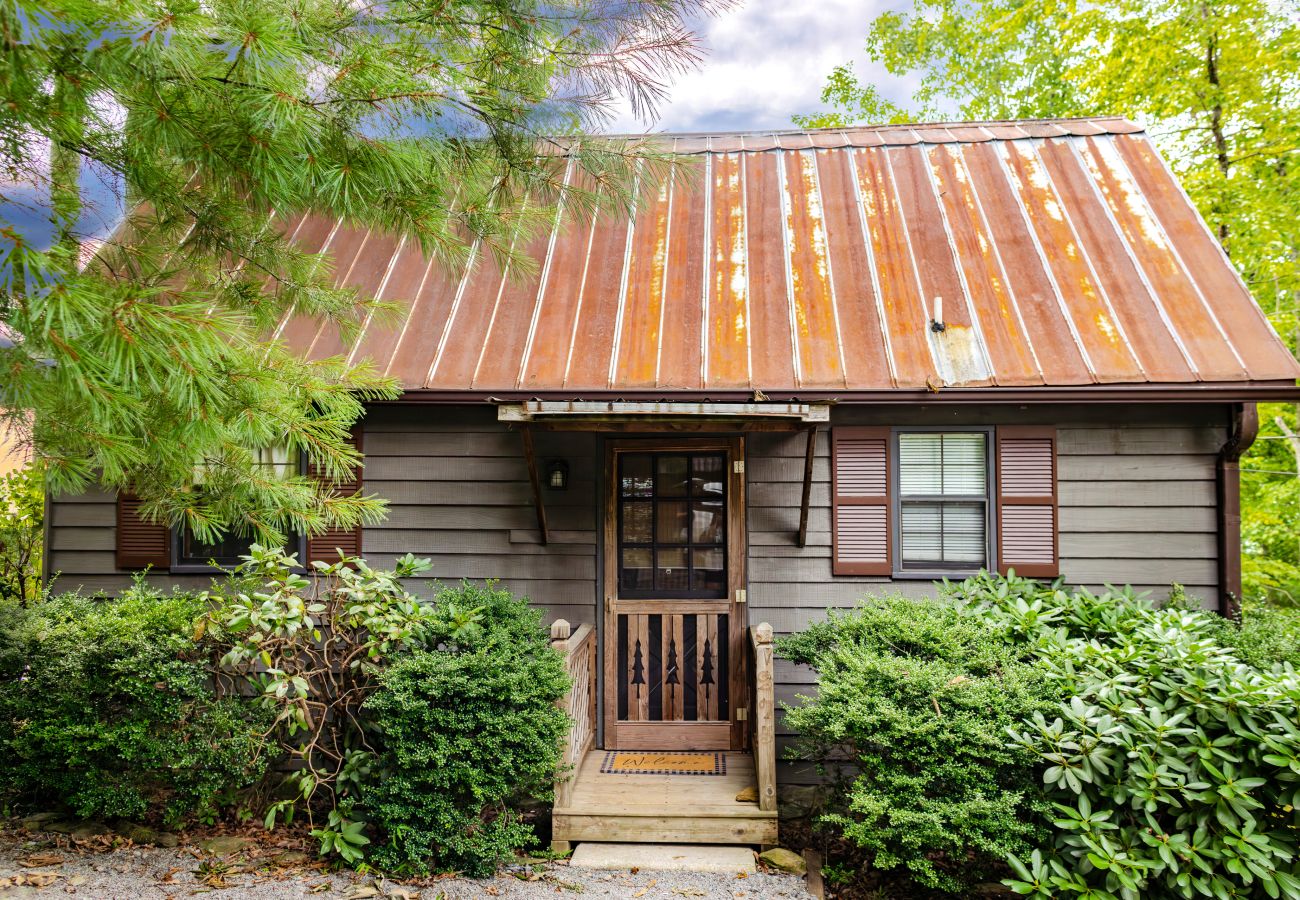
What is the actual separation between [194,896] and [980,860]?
3.79 m

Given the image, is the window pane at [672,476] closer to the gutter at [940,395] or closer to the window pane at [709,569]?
the window pane at [709,569]

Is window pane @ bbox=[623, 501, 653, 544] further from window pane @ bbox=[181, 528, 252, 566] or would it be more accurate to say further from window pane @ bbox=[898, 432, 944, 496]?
window pane @ bbox=[181, 528, 252, 566]

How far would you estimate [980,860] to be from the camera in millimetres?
3760

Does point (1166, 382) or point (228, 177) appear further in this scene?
point (1166, 382)

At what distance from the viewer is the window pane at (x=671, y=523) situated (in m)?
5.59

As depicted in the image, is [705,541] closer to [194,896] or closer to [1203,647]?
[1203,647]

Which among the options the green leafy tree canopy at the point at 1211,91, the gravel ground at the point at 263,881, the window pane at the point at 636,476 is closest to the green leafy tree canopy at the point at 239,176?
the gravel ground at the point at 263,881

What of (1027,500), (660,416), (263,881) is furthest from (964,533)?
(263,881)

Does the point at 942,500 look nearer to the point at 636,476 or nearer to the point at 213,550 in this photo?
the point at 636,476

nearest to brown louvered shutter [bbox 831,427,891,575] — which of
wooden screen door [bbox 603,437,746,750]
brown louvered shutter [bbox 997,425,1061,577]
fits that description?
wooden screen door [bbox 603,437,746,750]

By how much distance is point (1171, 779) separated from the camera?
11.0 ft

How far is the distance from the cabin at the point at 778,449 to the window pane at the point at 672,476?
0.05 ft

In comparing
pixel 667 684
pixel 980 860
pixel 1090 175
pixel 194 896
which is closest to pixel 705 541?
pixel 667 684

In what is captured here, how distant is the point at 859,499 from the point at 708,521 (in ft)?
3.51
